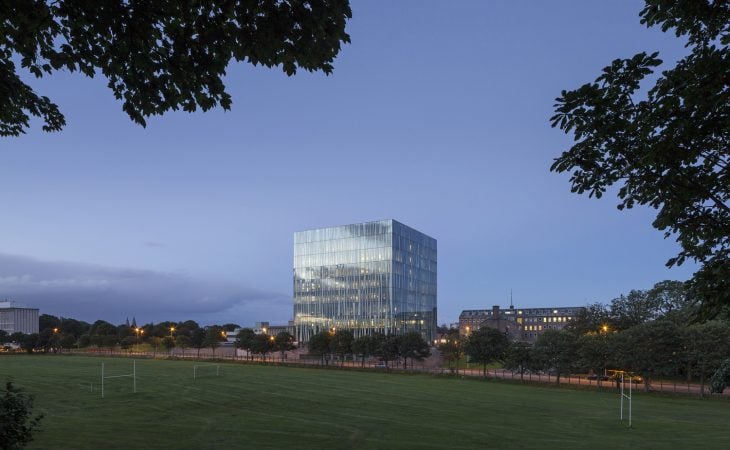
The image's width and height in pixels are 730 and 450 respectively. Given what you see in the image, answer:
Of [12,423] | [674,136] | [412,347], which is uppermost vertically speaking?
[674,136]

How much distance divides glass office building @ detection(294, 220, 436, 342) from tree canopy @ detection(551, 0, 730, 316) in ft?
397

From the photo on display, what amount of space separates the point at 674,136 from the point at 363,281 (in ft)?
419

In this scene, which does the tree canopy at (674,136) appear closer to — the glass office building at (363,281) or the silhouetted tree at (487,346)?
the silhouetted tree at (487,346)

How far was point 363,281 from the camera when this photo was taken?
5320 inches

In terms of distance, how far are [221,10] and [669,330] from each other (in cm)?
6774

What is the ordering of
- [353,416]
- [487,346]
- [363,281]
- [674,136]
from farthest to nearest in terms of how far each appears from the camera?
1. [363,281]
2. [487,346]
3. [353,416]
4. [674,136]

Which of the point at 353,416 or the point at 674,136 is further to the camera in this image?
the point at 353,416

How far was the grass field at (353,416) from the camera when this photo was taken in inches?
1270

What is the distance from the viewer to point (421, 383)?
6931 cm

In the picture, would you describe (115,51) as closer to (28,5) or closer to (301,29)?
(28,5)

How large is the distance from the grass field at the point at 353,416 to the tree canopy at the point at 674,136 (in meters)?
24.6

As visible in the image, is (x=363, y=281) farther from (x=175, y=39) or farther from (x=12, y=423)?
(x=175, y=39)

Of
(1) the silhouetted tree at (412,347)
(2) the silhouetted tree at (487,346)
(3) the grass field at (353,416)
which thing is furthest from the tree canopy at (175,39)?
(1) the silhouetted tree at (412,347)

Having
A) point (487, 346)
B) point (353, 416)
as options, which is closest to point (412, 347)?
point (487, 346)
